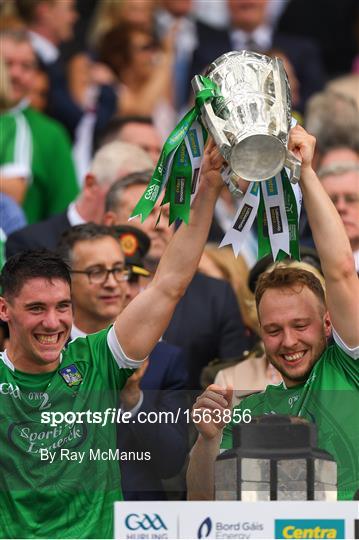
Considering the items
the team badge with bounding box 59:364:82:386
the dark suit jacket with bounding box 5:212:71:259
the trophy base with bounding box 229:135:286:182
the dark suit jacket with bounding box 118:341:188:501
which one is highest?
the dark suit jacket with bounding box 5:212:71:259

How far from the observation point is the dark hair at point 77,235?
715 centimetres

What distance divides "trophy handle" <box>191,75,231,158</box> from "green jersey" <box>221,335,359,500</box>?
2.78ft

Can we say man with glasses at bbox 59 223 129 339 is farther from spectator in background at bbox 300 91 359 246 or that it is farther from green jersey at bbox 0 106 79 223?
green jersey at bbox 0 106 79 223

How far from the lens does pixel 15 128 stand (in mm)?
9961

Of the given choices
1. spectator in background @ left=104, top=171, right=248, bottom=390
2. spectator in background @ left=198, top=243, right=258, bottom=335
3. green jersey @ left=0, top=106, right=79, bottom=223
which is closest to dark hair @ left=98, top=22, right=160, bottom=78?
green jersey @ left=0, top=106, right=79, bottom=223

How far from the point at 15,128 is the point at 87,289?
318 centimetres

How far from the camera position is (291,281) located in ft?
20.0

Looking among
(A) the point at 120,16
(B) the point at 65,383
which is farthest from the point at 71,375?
(A) the point at 120,16

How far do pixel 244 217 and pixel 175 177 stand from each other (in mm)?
312

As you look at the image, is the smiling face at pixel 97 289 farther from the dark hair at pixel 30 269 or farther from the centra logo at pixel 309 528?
the centra logo at pixel 309 528

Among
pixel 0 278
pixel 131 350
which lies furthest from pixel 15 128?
pixel 131 350

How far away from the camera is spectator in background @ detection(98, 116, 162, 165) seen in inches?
375

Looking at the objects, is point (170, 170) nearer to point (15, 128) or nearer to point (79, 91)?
point (15, 128)

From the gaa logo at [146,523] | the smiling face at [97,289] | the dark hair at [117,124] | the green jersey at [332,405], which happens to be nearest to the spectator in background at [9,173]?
the dark hair at [117,124]
